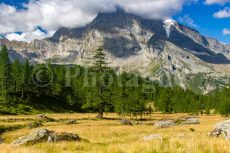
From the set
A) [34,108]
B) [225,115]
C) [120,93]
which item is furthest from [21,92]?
[225,115]

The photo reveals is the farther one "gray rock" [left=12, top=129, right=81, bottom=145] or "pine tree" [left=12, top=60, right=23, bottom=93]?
"pine tree" [left=12, top=60, right=23, bottom=93]

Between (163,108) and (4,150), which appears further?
(163,108)

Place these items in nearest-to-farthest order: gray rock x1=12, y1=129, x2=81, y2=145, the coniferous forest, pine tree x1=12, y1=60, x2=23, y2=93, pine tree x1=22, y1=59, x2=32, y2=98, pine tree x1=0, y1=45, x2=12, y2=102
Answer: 1. gray rock x1=12, y1=129, x2=81, y2=145
2. the coniferous forest
3. pine tree x1=0, y1=45, x2=12, y2=102
4. pine tree x1=12, y1=60, x2=23, y2=93
5. pine tree x1=22, y1=59, x2=32, y2=98

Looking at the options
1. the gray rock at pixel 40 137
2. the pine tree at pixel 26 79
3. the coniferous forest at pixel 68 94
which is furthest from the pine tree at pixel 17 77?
the gray rock at pixel 40 137

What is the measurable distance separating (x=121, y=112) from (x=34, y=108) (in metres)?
29.2

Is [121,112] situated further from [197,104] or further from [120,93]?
[197,104]

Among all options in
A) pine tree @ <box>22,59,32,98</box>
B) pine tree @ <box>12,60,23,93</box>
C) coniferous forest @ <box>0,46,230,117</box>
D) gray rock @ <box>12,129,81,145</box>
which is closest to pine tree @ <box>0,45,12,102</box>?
coniferous forest @ <box>0,46,230,117</box>

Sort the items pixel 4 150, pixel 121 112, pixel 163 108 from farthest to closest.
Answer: pixel 163 108, pixel 121 112, pixel 4 150

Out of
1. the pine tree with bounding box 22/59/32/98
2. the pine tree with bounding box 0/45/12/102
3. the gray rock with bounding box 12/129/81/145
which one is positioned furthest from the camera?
the pine tree with bounding box 22/59/32/98

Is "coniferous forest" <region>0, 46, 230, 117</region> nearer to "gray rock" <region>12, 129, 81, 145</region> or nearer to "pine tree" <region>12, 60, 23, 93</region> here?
"pine tree" <region>12, 60, 23, 93</region>

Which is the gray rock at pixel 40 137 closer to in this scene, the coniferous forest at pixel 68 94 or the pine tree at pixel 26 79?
the coniferous forest at pixel 68 94

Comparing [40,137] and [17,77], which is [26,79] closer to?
[17,77]

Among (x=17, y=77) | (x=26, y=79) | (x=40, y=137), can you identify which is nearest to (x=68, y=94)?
(x=26, y=79)

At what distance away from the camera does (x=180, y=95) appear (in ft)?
592
